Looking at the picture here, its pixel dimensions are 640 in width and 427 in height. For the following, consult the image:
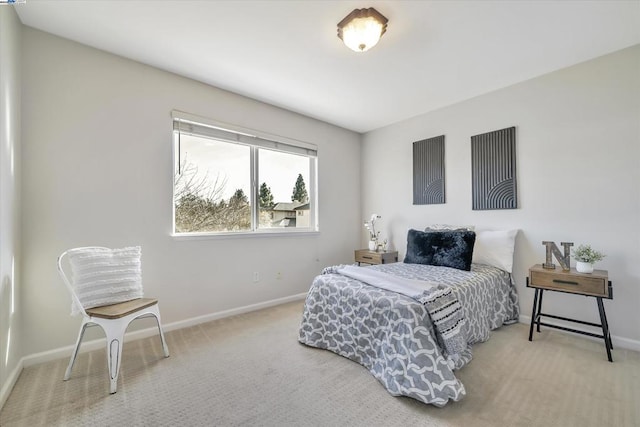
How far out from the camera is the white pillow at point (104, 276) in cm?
196

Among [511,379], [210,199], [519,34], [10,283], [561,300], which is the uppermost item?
[519,34]

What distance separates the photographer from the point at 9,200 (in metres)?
1.83

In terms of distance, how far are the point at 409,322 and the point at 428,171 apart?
2462 mm

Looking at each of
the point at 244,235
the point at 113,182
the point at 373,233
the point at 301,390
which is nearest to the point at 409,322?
the point at 301,390

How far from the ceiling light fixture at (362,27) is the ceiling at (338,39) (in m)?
0.04

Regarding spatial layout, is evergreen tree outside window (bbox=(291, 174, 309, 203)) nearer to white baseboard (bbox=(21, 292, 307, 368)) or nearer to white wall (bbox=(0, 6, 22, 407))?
white baseboard (bbox=(21, 292, 307, 368))

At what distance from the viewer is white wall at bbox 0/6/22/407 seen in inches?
66.7

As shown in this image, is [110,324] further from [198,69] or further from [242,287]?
[198,69]

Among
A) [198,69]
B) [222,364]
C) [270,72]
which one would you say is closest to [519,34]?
[270,72]

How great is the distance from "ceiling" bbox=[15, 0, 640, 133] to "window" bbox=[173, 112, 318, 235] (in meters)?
0.59

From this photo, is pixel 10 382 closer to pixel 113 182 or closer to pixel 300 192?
pixel 113 182

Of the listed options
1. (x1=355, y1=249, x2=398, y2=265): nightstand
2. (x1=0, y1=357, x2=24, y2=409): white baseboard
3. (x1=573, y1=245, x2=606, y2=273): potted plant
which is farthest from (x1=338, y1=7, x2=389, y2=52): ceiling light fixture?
(x1=0, y1=357, x2=24, y2=409): white baseboard

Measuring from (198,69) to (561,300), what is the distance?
4119 millimetres

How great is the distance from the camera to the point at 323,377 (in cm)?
192
